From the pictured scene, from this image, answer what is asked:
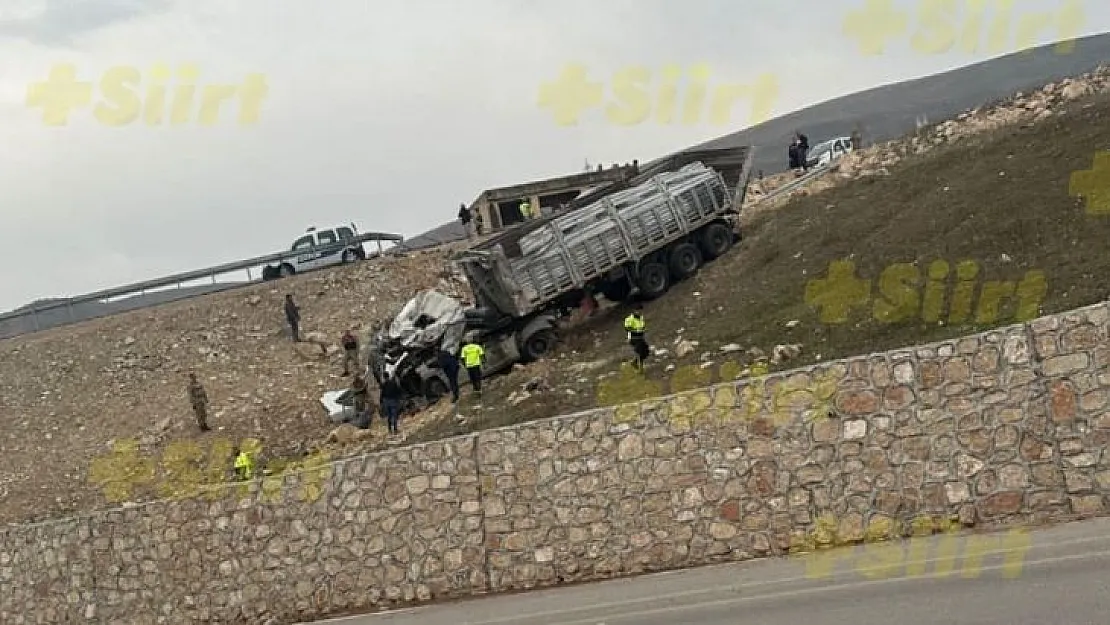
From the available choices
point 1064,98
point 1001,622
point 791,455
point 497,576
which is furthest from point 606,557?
point 1064,98

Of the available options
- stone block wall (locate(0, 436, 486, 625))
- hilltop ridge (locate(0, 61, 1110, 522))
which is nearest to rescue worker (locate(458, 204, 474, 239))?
hilltop ridge (locate(0, 61, 1110, 522))

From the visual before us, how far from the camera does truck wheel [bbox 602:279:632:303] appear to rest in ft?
90.9

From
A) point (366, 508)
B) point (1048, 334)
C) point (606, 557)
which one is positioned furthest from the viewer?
point (366, 508)

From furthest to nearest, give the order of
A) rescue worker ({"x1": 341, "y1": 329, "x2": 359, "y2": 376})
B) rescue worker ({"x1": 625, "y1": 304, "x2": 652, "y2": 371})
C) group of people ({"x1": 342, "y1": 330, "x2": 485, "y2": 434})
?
rescue worker ({"x1": 341, "y1": 329, "x2": 359, "y2": 376})
group of people ({"x1": 342, "y1": 330, "x2": 485, "y2": 434})
rescue worker ({"x1": 625, "y1": 304, "x2": 652, "y2": 371})

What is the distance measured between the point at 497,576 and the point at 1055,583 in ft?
21.7

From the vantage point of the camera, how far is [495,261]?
26.3 meters

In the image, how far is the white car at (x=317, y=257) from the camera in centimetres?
4041

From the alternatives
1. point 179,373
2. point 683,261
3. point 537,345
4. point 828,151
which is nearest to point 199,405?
point 179,373

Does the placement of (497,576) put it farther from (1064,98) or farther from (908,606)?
(1064,98)

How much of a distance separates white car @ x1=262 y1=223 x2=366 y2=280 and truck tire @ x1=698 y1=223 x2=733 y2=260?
50.2 ft

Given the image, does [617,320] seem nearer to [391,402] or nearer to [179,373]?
[391,402]

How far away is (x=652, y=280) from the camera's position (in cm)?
2747

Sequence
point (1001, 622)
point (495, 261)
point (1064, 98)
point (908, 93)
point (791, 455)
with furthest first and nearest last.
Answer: point (908, 93)
point (1064, 98)
point (495, 261)
point (791, 455)
point (1001, 622)

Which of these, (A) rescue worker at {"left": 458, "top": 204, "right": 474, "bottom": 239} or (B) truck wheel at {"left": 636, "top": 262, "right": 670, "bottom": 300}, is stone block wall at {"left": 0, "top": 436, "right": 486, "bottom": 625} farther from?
(A) rescue worker at {"left": 458, "top": 204, "right": 474, "bottom": 239}
